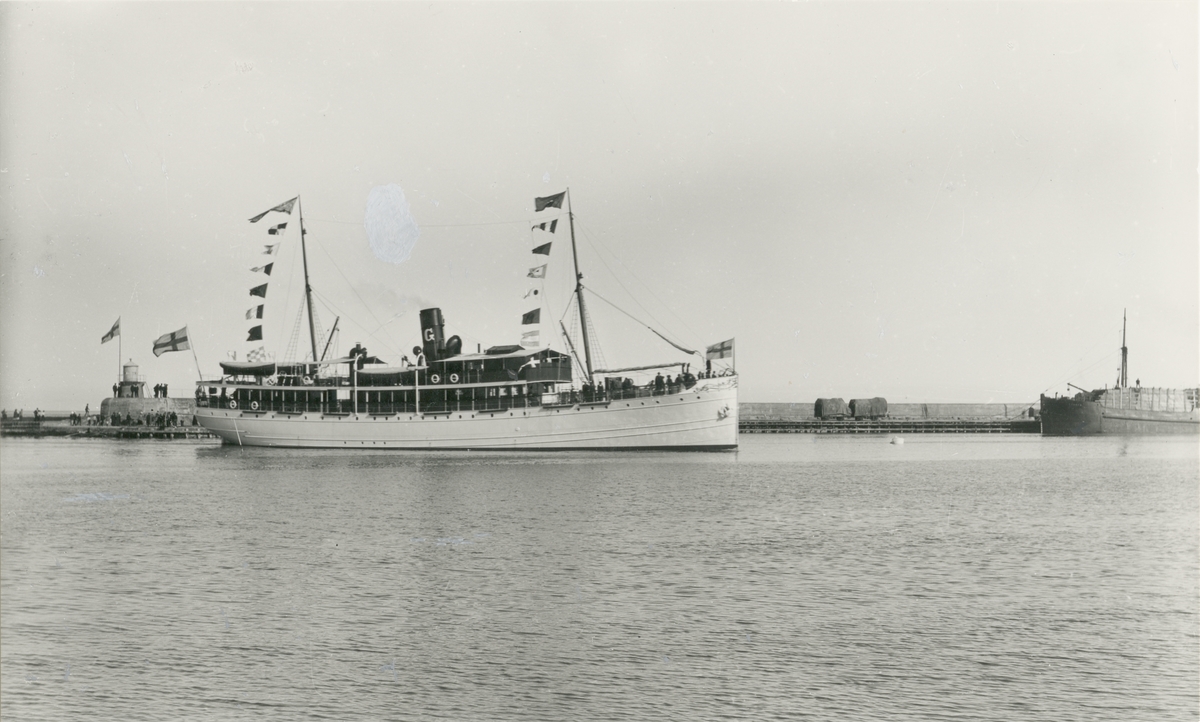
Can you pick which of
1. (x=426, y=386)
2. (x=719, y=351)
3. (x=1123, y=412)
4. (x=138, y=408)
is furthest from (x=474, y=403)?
(x=1123, y=412)

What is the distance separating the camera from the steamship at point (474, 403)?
6431 centimetres

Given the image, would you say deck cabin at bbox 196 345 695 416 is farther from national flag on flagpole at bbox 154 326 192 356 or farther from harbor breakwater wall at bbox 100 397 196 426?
harbor breakwater wall at bbox 100 397 196 426

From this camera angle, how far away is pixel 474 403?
219ft

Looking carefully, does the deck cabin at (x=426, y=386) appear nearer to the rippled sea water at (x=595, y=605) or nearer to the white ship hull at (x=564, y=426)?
the white ship hull at (x=564, y=426)

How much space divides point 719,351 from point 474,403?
15552mm

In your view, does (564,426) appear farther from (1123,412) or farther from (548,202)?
(1123,412)

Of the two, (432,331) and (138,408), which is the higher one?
(432,331)

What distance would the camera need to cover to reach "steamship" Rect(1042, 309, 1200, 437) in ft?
334

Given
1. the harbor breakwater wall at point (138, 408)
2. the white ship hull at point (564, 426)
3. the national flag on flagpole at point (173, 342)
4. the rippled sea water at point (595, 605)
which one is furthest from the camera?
the harbor breakwater wall at point (138, 408)

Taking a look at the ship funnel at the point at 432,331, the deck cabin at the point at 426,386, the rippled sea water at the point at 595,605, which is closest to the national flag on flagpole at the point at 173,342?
the deck cabin at the point at 426,386

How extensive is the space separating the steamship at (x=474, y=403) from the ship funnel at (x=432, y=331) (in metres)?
0.07

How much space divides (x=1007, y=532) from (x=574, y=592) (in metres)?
15.4

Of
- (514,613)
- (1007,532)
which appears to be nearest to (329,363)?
(1007,532)

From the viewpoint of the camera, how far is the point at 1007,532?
30156mm
